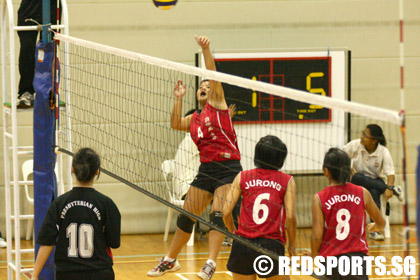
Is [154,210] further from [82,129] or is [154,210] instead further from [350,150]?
[350,150]

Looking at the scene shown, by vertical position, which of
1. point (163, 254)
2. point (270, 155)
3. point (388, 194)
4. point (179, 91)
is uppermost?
point (179, 91)

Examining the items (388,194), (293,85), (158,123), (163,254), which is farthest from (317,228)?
(158,123)

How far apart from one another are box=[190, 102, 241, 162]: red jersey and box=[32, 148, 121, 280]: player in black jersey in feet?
5.67

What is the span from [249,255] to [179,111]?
207 centimetres

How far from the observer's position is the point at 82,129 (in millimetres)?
9977

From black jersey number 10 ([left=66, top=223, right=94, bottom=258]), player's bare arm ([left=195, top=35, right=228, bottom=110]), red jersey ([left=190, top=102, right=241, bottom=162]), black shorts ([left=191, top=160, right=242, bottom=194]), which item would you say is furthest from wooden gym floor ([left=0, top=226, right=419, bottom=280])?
black jersey number 10 ([left=66, top=223, right=94, bottom=258])

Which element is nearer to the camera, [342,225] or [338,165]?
[342,225]

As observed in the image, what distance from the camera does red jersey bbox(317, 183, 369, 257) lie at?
15.1ft

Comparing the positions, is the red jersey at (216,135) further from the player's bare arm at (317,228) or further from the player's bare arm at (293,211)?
the player's bare arm at (317,228)

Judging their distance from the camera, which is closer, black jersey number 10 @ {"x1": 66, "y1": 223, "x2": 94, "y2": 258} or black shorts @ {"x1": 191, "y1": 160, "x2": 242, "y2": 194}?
black jersey number 10 @ {"x1": 66, "y1": 223, "x2": 94, "y2": 258}

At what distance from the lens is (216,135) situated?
250 inches

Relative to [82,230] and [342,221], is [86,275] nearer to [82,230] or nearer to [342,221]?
[82,230]

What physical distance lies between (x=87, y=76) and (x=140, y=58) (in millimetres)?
4581

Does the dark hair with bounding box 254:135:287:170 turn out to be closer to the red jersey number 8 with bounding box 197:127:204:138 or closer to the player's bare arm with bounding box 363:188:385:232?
the player's bare arm with bounding box 363:188:385:232
